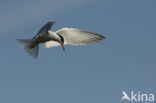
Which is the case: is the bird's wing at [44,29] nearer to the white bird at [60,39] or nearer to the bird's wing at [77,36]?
the white bird at [60,39]

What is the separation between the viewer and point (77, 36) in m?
10.7

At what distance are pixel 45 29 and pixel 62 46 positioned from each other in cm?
145

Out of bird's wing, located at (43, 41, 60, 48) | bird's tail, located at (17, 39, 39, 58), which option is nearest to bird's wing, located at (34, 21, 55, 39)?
bird's tail, located at (17, 39, 39, 58)

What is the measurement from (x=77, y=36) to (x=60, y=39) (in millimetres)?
465

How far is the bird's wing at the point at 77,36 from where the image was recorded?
33.4ft

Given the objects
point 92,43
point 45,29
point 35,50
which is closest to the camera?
point 45,29

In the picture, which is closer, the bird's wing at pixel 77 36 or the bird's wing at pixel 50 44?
the bird's wing at pixel 77 36

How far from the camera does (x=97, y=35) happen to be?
33.3 feet

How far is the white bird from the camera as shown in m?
10.2

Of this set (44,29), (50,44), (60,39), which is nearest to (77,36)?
(60,39)

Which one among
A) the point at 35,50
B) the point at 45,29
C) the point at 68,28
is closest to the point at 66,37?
the point at 68,28

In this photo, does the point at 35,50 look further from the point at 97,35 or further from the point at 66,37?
the point at 97,35

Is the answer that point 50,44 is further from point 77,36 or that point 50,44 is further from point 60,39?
point 77,36

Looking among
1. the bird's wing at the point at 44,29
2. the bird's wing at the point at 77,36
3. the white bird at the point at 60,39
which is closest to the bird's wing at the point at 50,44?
the white bird at the point at 60,39
